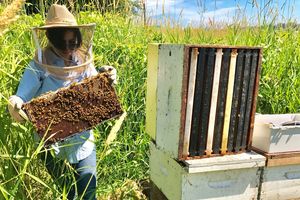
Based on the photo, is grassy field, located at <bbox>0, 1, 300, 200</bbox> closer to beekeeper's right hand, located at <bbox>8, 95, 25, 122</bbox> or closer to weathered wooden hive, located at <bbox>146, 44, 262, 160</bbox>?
beekeeper's right hand, located at <bbox>8, 95, 25, 122</bbox>

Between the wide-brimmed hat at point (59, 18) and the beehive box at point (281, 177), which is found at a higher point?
the wide-brimmed hat at point (59, 18)

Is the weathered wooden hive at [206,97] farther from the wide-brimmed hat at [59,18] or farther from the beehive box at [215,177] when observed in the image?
the wide-brimmed hat at [59,18]

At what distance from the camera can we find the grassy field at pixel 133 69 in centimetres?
268

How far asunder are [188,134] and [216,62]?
40 cm

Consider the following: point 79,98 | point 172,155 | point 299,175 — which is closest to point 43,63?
point 79,98

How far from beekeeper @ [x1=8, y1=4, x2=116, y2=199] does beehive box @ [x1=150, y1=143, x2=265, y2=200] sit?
46 centimetres

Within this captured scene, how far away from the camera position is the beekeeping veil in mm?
2049

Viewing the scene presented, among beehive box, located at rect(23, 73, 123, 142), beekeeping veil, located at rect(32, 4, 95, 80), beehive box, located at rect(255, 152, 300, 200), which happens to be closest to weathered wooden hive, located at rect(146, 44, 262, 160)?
beehive box, located at rect(255, 152, 300, 200)

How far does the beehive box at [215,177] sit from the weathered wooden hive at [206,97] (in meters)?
0.08

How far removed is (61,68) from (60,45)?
0.17 meters

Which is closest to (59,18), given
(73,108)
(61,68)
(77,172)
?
(61,68)

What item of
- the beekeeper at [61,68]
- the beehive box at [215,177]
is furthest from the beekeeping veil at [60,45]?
the beehive box at [215,177]

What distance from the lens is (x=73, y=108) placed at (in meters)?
1.95

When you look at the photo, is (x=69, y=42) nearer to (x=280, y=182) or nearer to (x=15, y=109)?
(x=15, y=109)
